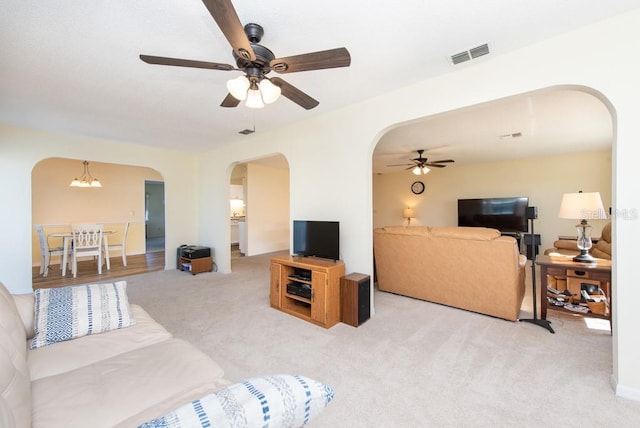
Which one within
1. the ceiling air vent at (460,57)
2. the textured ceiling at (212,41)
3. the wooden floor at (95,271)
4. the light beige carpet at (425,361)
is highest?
the textured ceiling at (212,41)

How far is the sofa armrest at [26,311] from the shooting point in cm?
161

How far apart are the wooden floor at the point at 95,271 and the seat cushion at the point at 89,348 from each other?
374 cm

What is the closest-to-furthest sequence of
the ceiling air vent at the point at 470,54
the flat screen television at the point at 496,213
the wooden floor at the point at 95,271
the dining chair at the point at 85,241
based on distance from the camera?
the ceiling air vent at the point at 470,54 → the wooden floor at the point at 95,271 → the dining chair at the point at 85,241 → the flat screen television at the point at 496,213

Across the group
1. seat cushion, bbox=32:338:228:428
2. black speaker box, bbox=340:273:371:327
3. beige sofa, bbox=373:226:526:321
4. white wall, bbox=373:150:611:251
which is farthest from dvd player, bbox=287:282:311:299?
white wall, bbox=373:150:611:251

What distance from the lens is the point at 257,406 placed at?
657 millimetres

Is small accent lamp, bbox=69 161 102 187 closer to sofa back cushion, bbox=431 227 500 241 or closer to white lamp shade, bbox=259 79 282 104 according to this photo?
white lamp shade, bbox=259 79 282 104

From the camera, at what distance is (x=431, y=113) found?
260 centimetres

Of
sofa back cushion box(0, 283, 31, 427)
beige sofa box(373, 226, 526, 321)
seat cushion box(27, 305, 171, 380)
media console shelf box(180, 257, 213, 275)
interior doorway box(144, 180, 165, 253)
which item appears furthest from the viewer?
interior doorway box(144, 180, 165, 253)

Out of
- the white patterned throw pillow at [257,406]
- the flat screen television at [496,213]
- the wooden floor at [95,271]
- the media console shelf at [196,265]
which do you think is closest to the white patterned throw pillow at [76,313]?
the white patterned throw pillow at [257,406]

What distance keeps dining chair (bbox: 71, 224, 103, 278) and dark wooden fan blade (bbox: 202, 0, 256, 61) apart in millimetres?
5094

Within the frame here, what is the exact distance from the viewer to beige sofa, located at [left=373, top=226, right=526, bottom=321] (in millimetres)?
2924

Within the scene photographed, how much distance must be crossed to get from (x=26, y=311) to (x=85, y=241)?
4.11 meters

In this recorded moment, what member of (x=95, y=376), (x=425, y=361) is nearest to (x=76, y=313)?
(x=95, y=376)

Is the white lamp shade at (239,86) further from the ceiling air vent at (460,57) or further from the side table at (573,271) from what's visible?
the side table at (573,271)
